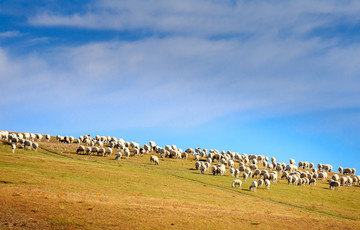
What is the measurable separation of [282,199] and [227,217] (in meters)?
26.0

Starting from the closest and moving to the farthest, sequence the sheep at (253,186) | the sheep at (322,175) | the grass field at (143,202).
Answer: the grass field at (143,202), the sheep at (253,186), the sheep at (322,175)

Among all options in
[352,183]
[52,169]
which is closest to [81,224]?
[52,169]

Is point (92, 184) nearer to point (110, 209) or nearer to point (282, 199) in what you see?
point (110, 209)

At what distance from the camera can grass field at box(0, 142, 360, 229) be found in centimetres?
2213

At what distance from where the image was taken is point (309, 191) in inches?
2410

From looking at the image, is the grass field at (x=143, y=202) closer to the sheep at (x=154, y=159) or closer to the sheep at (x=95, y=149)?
the sheep at (x=154, y=159)

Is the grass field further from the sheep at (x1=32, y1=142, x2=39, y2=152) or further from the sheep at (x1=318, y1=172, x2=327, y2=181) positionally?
the sheep at (x1=318, y1=172, x2=327, y2=181)

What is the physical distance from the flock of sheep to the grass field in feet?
12.3

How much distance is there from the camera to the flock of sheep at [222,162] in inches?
2662

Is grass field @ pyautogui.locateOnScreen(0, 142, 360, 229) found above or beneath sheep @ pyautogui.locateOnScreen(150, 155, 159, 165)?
beneath

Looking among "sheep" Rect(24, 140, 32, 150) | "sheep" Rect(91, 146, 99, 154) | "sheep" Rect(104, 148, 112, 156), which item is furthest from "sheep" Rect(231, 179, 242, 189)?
"sheep" Rect(24, 140, 32, 150)

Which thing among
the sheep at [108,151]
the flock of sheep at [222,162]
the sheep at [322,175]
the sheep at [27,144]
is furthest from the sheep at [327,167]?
the sheep at [27,144]

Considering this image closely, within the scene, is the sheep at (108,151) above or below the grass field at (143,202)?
above

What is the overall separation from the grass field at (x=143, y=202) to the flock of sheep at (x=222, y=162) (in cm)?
374
